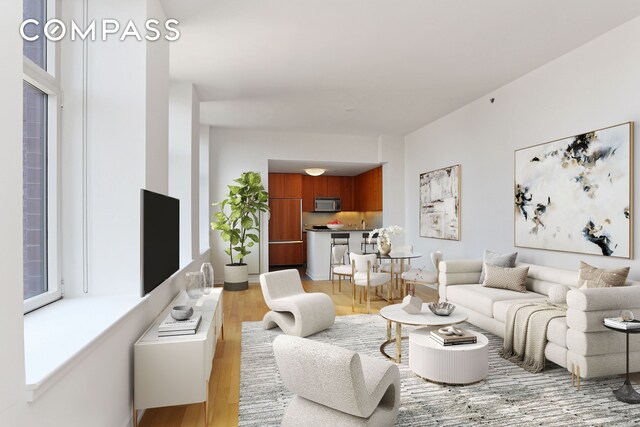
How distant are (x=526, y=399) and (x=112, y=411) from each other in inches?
108

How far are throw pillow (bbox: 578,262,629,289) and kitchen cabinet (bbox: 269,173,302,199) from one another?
24.6 feet

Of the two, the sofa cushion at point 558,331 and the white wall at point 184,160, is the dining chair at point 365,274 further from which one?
the sofa cushion at point 558,331

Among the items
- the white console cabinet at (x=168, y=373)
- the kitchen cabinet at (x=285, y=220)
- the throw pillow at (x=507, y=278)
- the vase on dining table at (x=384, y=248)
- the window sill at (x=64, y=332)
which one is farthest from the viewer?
the kitchen cabinet at (x=285, y=220)

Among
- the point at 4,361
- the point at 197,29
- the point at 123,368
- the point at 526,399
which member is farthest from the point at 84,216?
the point at 526,399

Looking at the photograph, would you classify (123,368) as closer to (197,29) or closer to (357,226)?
(197,29)

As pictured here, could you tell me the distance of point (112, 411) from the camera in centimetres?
205

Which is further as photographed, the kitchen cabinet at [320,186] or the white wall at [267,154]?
the kitchen cabinet at [320,186]

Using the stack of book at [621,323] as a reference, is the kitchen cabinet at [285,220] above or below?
above

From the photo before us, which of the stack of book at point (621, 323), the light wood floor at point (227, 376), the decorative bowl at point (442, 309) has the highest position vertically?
the stack of book at point (621, 323)

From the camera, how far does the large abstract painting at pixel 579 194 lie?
3482mm

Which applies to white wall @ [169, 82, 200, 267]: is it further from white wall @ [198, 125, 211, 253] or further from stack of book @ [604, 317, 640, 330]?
stack of book @ [604, 317, 640, 330]

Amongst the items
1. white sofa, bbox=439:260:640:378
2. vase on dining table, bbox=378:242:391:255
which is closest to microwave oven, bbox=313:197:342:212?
vase on dining table, bbox=378:242:391:255

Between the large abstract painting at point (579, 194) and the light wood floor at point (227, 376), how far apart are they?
2232 mm

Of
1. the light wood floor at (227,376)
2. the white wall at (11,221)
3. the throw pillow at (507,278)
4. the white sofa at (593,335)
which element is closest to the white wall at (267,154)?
the light wood floor at (227,376)
